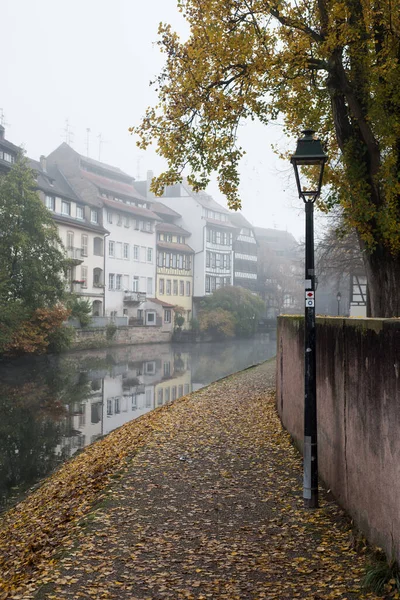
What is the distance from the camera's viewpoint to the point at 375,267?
12.7 meters

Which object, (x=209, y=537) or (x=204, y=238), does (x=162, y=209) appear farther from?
(x=209, y=537)

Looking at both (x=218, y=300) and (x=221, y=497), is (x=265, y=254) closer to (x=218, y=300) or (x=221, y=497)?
(x=218, y=300)

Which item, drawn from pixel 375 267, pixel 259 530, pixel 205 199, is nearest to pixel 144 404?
pixel 375 267

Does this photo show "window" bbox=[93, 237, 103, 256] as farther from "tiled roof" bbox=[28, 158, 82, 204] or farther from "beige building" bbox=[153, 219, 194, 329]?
"beige building" bbox=[153, 219, 194, 329]

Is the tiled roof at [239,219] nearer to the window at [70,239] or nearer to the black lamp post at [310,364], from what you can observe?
the window at [70,239]

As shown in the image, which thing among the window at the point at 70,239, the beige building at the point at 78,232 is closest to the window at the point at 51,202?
the beige building at the point at 78,232

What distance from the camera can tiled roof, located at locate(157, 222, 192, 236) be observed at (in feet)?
246

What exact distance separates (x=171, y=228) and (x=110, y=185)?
456 inches

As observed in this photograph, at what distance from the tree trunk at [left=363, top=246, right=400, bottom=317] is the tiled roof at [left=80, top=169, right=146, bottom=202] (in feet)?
171

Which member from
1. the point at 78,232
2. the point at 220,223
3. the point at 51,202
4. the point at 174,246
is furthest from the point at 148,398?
the point at 220,223

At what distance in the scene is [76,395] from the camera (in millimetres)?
26594

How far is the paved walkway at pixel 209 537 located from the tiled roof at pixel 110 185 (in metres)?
54.5

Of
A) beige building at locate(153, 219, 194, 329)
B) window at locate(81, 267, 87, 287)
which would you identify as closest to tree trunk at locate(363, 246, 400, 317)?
window at locate(81, 267, 87, 287)

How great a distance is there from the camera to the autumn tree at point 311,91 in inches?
461
